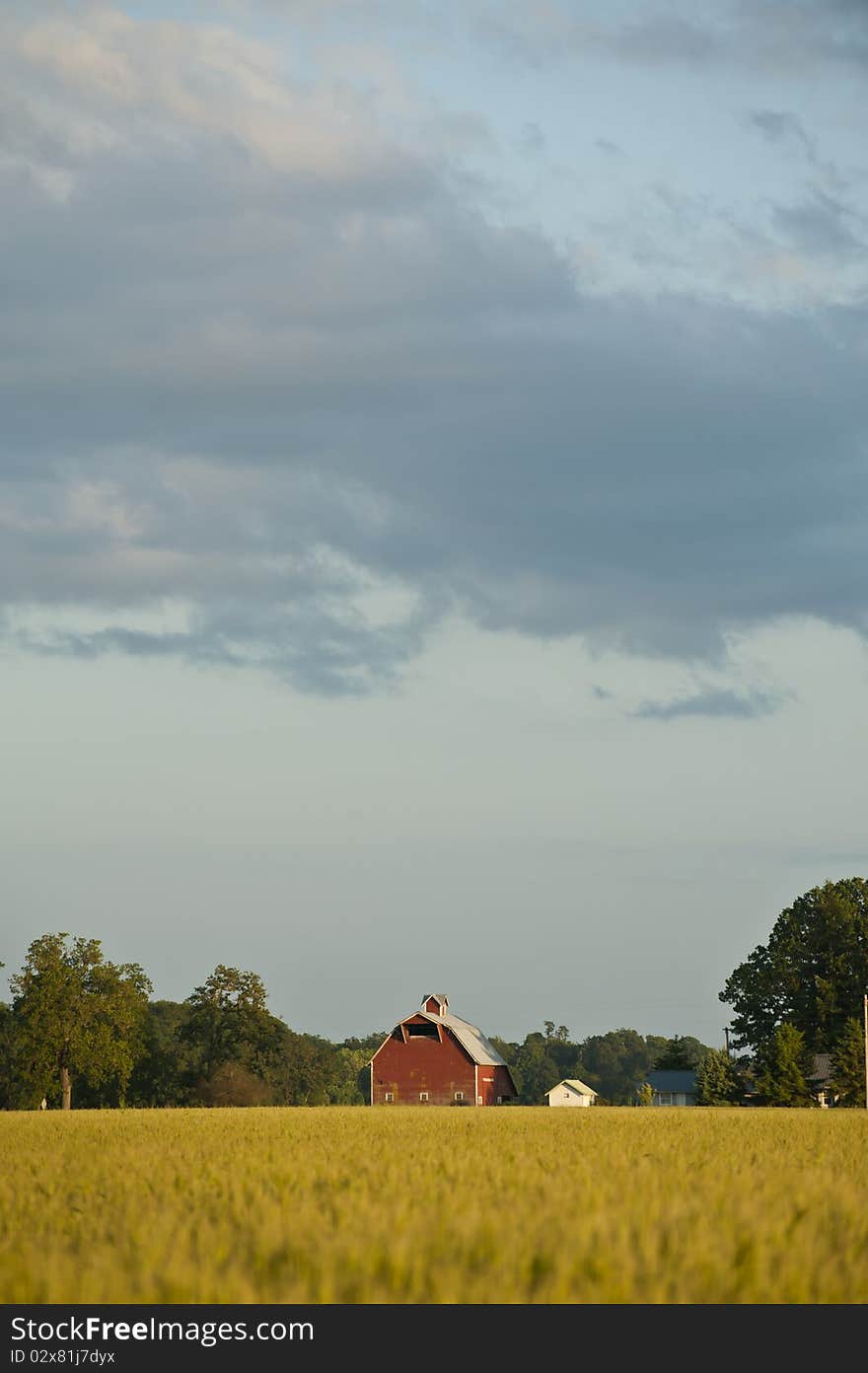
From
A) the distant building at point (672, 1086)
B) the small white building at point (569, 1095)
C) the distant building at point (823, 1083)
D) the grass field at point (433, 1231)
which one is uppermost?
the grass field at point (433, 1231)

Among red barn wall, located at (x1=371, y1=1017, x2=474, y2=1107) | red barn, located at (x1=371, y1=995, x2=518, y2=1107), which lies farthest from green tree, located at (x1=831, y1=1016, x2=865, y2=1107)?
red barn wall, located at (x1=371, y1=1017, x2=474, y2=1107)

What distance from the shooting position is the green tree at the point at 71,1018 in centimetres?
10169

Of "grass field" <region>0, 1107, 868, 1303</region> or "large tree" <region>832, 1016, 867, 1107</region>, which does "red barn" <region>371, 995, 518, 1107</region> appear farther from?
"grass field" <region>0, 1107, 868, 1303</region>

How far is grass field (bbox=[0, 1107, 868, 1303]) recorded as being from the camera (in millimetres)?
8242

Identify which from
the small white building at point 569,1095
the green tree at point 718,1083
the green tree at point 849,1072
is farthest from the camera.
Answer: the small white building at point 569,1095

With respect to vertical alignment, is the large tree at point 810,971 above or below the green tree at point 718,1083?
above

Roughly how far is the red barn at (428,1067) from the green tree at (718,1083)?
21359 mm

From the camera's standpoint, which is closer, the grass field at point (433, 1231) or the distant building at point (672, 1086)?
the grass field at point (433, 1231)

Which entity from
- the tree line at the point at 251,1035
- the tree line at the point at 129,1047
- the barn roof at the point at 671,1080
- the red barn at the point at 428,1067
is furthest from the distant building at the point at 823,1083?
the tree line at the point at 129,1047

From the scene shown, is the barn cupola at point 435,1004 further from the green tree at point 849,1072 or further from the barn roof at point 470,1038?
the green tree at point 849,1072
